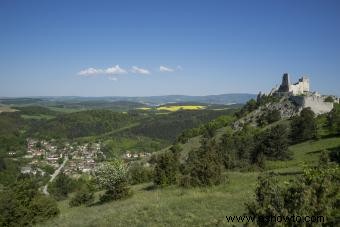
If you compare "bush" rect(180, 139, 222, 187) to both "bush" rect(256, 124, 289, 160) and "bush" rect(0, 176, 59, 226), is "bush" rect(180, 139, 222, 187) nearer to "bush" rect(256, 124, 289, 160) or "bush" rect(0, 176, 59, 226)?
"bush" rect(0, 176, 59, 226)

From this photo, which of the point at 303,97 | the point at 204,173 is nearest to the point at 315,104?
the point at 303,97

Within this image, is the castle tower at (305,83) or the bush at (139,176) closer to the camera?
the bush at (139,176)

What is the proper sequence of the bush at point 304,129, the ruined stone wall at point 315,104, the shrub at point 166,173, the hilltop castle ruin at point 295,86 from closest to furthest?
the shrub at point 166,173, the bush at point 304,129, the ruined stone wall at point 315,104, the hilltop castle ruin at point 295,86

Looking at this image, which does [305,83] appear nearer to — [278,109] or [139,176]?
[278,109]

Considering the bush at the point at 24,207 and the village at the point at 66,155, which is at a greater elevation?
the bush at the point at 24,207

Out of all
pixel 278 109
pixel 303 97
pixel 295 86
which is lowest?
pixel 278 109

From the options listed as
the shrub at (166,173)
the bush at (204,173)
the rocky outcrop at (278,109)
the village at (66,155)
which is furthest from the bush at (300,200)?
the village at (66,155)

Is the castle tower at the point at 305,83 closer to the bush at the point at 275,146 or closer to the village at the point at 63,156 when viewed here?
the bush at the point at 275,146

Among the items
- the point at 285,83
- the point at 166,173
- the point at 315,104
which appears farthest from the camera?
the point at 285,83

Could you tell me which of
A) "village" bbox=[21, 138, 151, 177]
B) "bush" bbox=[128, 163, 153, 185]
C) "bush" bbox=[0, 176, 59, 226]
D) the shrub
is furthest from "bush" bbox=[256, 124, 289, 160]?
"village" bbox=[21, 138, 151, 177]

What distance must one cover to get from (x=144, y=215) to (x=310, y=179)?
9048 mm

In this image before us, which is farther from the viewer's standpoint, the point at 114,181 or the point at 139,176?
the point at 139,176

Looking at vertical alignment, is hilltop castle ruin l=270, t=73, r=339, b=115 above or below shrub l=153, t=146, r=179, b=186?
above

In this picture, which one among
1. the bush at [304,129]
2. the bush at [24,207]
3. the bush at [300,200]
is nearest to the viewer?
the bush at [300,200]
